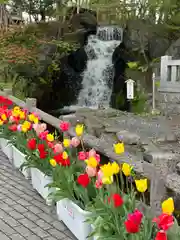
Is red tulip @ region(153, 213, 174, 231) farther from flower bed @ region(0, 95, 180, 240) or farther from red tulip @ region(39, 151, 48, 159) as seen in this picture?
red tulip @ region(39, 151, 48, 159)

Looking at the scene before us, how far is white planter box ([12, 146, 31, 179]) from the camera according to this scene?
4.94 metres

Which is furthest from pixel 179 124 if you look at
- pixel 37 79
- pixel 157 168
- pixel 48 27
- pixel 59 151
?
pixel 48 27

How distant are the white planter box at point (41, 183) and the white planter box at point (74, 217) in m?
0.40

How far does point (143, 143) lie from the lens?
616 cm

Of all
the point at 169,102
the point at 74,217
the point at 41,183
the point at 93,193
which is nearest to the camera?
the point at 93,193

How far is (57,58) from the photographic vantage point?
45.9 feet

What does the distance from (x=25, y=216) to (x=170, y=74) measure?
6.16 m

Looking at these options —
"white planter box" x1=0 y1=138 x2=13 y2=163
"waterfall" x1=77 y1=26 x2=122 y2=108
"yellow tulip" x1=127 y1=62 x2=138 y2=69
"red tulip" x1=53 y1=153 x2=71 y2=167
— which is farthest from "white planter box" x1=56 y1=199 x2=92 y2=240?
"waterfall" x1=77 y1=26 x2=122 y2=108

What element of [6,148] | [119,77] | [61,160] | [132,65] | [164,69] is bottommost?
[6,148]

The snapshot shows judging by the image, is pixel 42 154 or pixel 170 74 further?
pixel 170 74

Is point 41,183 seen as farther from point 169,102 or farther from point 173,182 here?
point 169,102

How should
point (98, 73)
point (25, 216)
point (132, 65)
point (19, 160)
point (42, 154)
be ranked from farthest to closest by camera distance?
point (98, 73), point (132, 65), point (19, 160), point (42, 154), point (25, 216)

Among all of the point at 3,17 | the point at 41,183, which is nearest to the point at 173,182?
the point at 41,183

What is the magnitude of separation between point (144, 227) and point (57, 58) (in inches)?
485
